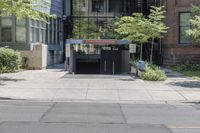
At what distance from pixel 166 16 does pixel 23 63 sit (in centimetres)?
1049

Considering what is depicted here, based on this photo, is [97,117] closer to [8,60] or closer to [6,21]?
[8,60]

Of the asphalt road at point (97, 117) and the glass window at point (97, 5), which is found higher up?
the glass window at point (97, 5)

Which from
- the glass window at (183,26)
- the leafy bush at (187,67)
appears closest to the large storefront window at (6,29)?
the leafy bush at (187,67)

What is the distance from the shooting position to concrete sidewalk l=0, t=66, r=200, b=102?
18.1 meters

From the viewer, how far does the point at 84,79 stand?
24.8 m

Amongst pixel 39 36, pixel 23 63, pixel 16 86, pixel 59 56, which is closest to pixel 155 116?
pixel 16 86

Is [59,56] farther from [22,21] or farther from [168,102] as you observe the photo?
[168,102]

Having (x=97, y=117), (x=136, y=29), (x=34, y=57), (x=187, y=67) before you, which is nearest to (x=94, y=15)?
(x=187, y=67)

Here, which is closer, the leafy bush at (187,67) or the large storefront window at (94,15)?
the leafy bush at (187,67)

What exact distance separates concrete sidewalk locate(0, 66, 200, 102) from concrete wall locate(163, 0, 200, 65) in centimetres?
768

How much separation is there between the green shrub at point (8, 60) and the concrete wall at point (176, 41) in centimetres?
1087

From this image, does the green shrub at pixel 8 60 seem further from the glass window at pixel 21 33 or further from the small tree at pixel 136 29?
the small tree at pixel 136 29

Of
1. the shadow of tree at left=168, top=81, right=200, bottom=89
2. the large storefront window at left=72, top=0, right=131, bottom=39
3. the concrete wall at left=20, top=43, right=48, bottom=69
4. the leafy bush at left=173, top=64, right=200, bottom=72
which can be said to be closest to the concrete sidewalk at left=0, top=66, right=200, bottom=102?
the shadow of tree at left=168, top=81, right=200, bottom=89

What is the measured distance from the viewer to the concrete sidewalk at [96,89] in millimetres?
18094
